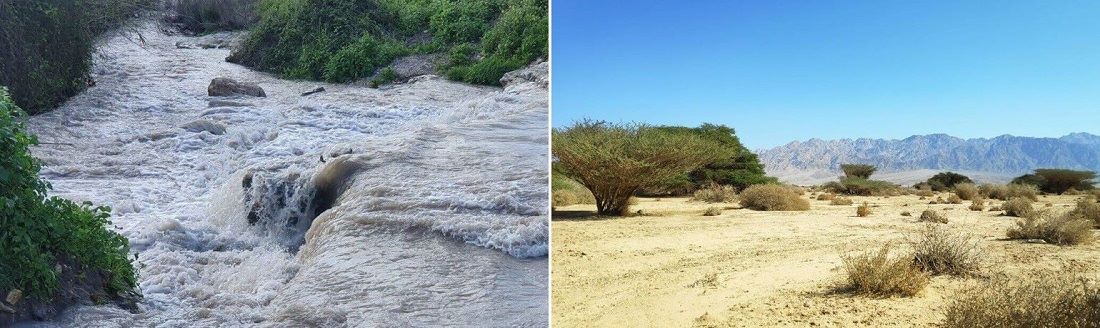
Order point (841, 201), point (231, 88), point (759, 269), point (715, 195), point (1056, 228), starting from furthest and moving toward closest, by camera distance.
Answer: point (715, 195) → point (841, 201) → point (231, 88) → point (759, 269) → point (1056, 228)

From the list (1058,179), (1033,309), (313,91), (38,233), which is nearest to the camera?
(1033,309)

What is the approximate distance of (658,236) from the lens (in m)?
6.82

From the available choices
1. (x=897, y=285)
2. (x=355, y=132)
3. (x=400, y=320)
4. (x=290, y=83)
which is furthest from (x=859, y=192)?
(x=400, y=320)

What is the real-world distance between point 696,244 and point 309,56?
498cm

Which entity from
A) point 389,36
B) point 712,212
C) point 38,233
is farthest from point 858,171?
point 38,233

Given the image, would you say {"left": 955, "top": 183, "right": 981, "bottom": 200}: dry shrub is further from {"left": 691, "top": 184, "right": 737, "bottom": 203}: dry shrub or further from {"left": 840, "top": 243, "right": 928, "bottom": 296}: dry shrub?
{"left": 691, "top": 184, "right": 737, "bottom": 203}: dry shrub

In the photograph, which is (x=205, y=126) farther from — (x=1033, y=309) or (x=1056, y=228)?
(x=1056, y=228)

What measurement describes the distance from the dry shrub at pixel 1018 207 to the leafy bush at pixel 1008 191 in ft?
0.12

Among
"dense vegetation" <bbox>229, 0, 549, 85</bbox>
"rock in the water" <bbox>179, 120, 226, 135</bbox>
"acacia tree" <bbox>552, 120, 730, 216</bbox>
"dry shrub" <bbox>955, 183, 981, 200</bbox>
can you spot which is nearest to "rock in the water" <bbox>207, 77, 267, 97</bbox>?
"dense vegetation" <bbox>229, 0, 549, 85</bbox>

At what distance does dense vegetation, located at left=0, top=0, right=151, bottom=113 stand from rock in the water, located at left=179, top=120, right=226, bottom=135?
664mm

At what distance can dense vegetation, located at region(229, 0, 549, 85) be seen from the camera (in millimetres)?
8438

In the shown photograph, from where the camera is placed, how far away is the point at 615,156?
830cm

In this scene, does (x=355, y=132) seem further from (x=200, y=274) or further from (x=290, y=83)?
(x=200, y=274)

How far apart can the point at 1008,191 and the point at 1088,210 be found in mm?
Result: 836
